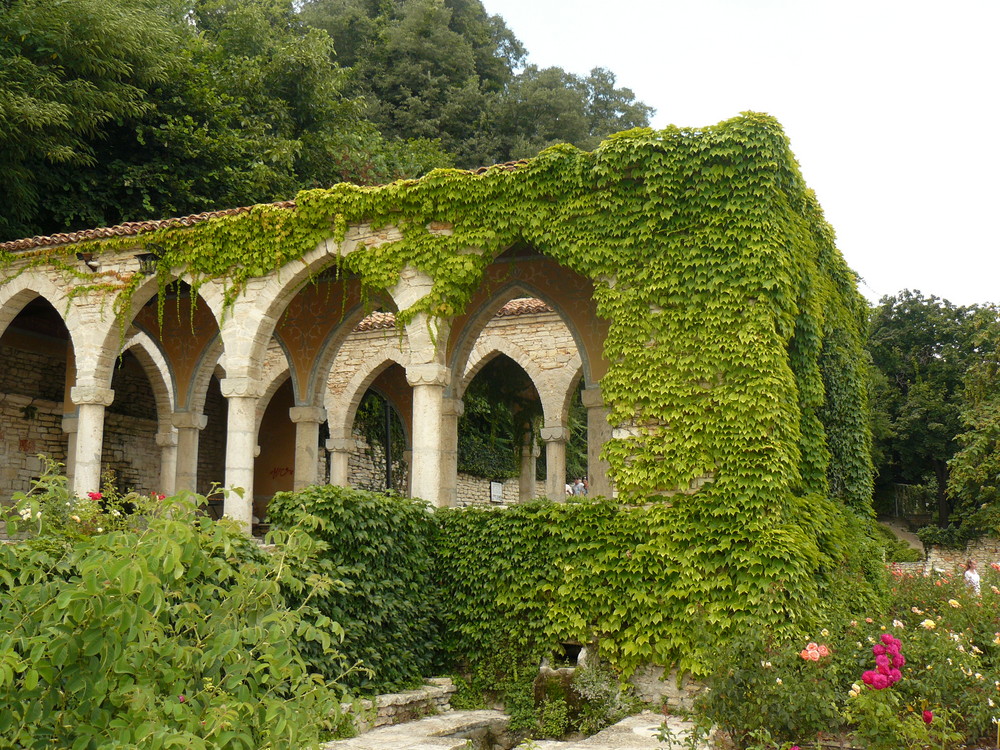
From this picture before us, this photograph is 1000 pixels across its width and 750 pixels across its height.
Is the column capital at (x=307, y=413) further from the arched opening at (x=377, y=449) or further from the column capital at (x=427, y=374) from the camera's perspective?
the arched opening at (x=377, y=449)

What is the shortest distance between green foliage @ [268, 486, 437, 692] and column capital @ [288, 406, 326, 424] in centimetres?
508

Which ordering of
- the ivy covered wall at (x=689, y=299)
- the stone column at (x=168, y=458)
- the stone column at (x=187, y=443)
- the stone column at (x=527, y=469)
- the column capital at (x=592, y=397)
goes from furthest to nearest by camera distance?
the stone column at (x=527, y=469) < the stone column at (x=168, y=458) < the stone column at (x=187, y=443) < the column capital at (x=592, y=397) < the ivy covered wall at (x=689, y=299)

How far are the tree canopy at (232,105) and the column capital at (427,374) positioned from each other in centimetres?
854

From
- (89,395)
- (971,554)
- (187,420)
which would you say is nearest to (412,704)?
(89,395)

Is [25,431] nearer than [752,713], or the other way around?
[752,713]

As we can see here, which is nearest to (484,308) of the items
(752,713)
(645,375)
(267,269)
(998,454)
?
(267,269)

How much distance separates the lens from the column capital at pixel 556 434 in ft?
48.4

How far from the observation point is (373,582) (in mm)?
8648

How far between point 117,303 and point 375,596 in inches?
229

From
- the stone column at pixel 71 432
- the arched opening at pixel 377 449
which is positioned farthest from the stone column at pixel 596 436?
the stone column at pixel 71 432

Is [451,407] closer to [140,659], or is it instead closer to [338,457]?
[338,457]

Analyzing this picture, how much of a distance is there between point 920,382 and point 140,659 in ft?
93.7

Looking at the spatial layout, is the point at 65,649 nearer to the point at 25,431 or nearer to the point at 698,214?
the point at 698,214

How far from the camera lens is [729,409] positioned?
8945 millimetres
